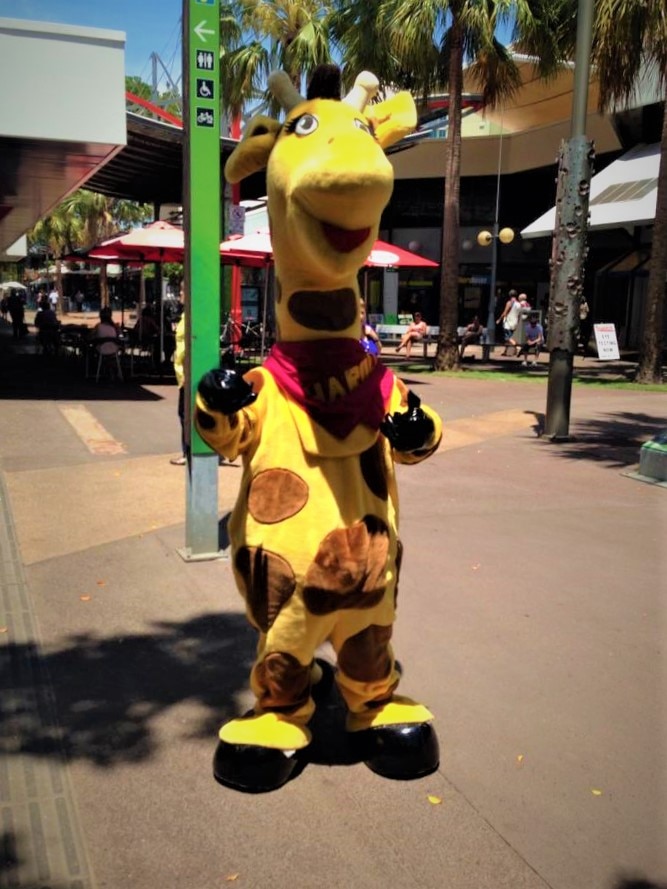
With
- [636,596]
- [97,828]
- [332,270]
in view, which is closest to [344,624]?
[97,828]

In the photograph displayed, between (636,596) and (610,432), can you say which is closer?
(636,596)

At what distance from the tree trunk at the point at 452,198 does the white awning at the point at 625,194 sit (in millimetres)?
5332

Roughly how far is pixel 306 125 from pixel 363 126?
8.3 inches

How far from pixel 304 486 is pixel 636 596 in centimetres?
297

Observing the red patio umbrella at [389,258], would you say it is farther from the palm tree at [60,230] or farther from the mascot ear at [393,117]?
the palm tree at [60,230]

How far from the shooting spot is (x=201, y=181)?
4660mm

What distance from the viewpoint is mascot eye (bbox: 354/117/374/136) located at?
2.67m

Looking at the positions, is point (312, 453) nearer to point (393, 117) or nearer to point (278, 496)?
point (278, 496)

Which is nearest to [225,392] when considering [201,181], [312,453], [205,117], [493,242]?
[312,453]

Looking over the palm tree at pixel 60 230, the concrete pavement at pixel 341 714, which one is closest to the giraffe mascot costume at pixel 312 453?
the concrete pavement at pixel 341 714

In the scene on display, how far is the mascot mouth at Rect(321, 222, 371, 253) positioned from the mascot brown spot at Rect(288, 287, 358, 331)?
0.77 feet

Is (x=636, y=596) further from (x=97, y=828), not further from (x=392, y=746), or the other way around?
(x=97, y=828)

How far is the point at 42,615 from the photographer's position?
4438 millimetres

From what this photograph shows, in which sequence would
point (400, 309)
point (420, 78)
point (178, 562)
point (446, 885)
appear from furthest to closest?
point (400, 309) < point (420, 78) < point (178, 562) < point (446, 885)
